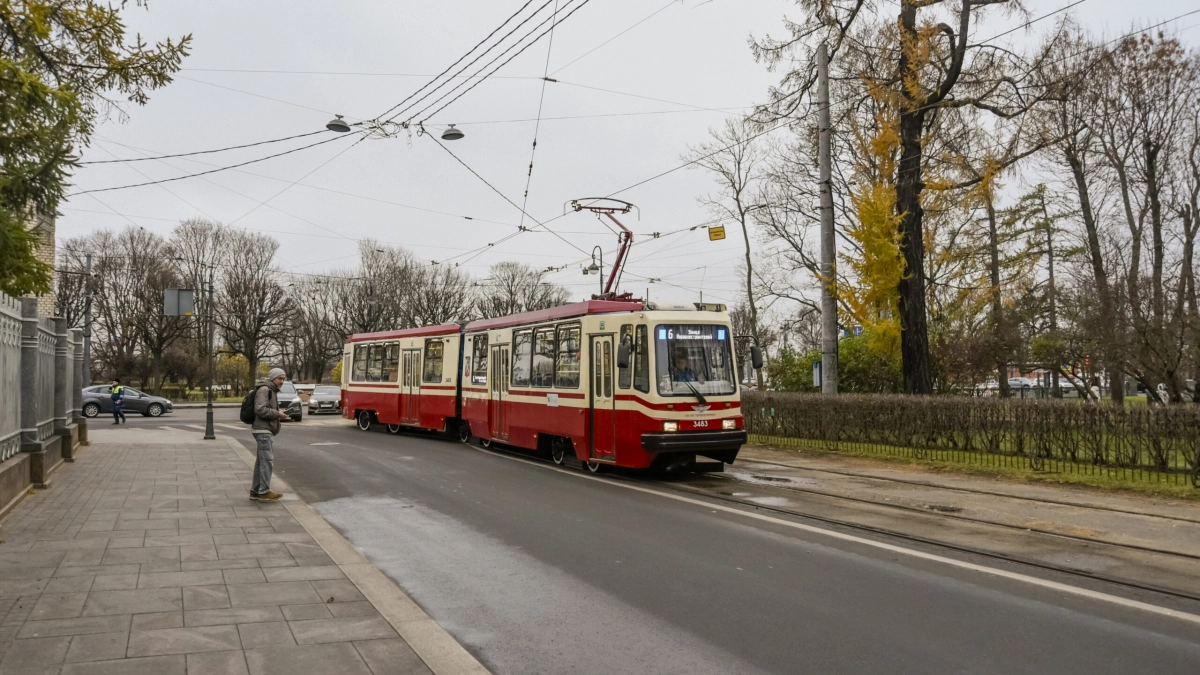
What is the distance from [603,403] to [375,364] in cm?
1442

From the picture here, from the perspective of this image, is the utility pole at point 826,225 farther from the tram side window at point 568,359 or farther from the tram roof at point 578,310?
the tram side window at point 568,359

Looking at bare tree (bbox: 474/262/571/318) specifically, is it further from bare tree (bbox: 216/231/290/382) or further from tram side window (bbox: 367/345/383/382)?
tram side window (bbox: 367/345/383/382)

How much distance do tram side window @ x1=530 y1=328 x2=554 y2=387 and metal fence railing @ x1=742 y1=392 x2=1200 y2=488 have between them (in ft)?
21.2

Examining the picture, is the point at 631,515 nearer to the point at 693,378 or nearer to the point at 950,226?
the point at 693,378

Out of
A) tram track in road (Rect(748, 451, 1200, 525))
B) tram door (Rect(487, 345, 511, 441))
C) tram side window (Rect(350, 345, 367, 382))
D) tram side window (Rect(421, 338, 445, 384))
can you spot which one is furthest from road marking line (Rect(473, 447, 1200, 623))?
tram side window (Rect(350, 345, 367, 382))

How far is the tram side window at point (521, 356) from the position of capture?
17.7m

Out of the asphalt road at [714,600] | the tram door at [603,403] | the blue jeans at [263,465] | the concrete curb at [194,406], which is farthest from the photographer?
the concrete curb at [194,406]

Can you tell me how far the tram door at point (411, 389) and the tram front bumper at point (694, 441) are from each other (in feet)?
40.2

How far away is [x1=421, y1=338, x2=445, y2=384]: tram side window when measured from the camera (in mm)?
23016

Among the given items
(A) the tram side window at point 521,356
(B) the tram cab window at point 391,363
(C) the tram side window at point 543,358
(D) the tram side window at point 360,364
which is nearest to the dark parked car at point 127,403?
(D) the tram side window at point 360,364

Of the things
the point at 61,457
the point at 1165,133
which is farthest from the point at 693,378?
the point at 1165,133

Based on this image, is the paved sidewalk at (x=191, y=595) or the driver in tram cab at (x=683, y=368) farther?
the driver in tram cab at (x=683, y=368)

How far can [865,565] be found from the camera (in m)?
7.65

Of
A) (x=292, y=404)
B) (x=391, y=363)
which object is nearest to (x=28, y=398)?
(x=391, y=363)
